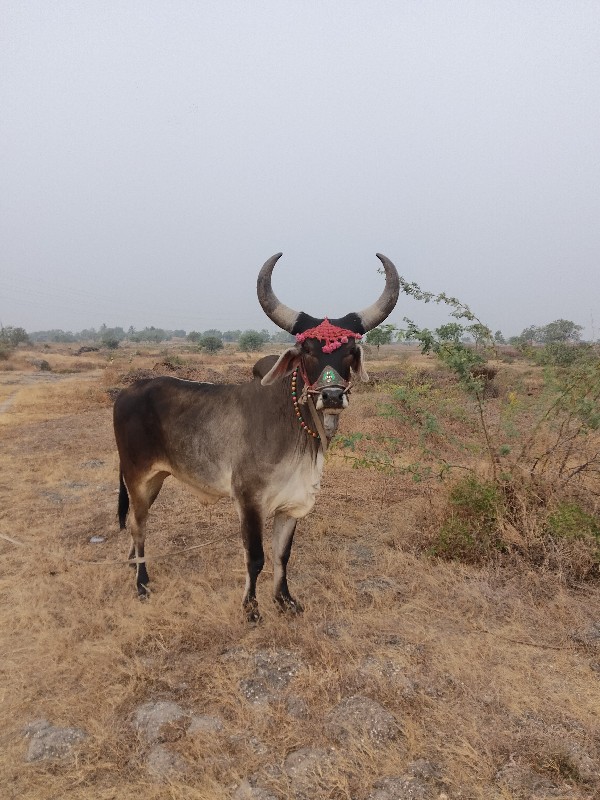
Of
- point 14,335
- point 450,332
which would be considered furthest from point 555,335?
point 14,335

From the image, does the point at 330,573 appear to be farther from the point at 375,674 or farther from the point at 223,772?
the point at 223,772

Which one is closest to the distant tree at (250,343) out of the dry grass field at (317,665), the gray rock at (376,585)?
the dry grass field at (317,665)

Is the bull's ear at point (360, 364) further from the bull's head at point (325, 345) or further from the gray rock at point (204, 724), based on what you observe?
the gray rock at point (204, 724)

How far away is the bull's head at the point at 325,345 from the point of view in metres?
3.11

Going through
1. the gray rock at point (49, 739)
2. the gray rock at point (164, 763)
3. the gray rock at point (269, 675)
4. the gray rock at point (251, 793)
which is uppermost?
the gray rock at point (269, 675)

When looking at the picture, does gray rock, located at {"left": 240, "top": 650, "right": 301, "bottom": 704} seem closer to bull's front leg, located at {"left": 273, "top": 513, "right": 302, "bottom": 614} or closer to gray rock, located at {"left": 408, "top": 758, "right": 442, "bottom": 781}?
bull's front leg, located at {"left": 273, "top": 513, "right": 302, "bottom": 614}

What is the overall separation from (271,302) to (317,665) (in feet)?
8.25

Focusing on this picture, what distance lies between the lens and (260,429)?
3.79 m

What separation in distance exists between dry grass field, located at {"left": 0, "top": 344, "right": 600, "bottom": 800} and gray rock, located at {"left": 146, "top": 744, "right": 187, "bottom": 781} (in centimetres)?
1

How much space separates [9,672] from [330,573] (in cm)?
262

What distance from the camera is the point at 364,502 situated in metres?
6.62

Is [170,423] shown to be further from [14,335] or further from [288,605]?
[14,335]

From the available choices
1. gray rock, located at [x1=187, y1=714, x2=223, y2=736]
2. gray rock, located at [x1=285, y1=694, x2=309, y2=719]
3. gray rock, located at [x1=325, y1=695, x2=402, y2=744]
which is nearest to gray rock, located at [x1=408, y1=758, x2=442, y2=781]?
gray rock, located at [x1=325, y1=695, x2=402, y2=744]

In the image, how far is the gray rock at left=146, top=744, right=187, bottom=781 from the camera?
254cm
